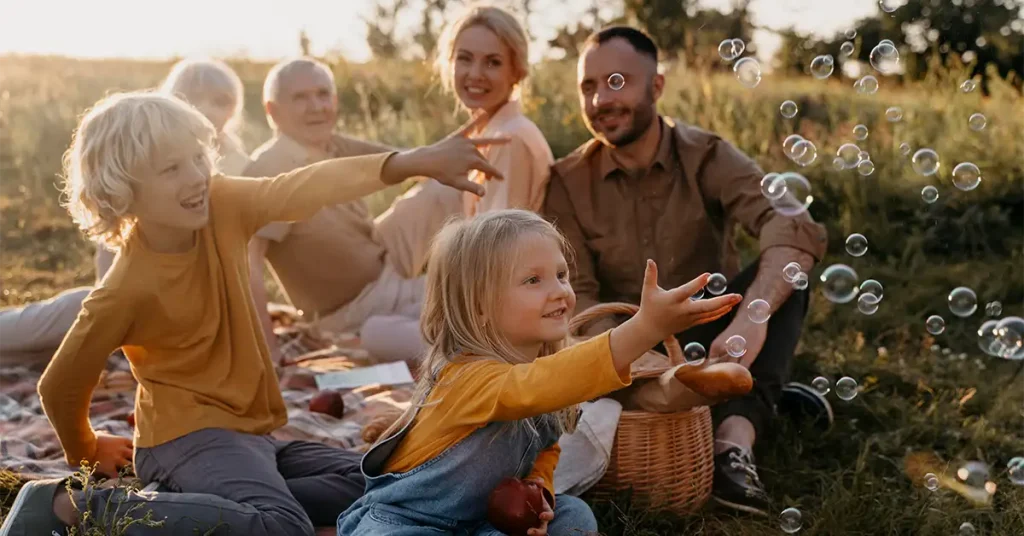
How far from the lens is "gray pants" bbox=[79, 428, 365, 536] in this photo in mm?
2500

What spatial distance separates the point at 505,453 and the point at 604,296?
1544mm

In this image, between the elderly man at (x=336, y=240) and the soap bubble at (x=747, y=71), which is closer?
the soap bubble at (x=747, y=71)

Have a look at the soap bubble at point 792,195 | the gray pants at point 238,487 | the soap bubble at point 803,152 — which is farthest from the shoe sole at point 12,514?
the soap bubble at point 803,152

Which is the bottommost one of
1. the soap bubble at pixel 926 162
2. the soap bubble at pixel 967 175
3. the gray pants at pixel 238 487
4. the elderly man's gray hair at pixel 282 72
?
the gray pants at pixel 238 487

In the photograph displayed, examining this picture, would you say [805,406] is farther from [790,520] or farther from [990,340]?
[790,520]

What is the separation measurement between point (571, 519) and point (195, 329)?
3.76 feet

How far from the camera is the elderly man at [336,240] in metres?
4.48

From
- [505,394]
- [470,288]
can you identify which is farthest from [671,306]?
[470,288]

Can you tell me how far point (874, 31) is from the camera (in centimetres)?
1137

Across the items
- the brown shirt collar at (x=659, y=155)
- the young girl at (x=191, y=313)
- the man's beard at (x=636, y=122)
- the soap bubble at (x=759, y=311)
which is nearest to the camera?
the young girl at (x=191, y=313)

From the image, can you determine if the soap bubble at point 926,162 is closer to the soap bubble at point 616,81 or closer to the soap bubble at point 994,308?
the soap bubble at point 994,308

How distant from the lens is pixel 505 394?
2.08 m

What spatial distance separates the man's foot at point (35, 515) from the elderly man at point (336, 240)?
1880 mm

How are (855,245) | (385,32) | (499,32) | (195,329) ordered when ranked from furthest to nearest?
(385,32)
(499,32)
(855,245)
(195,329)
